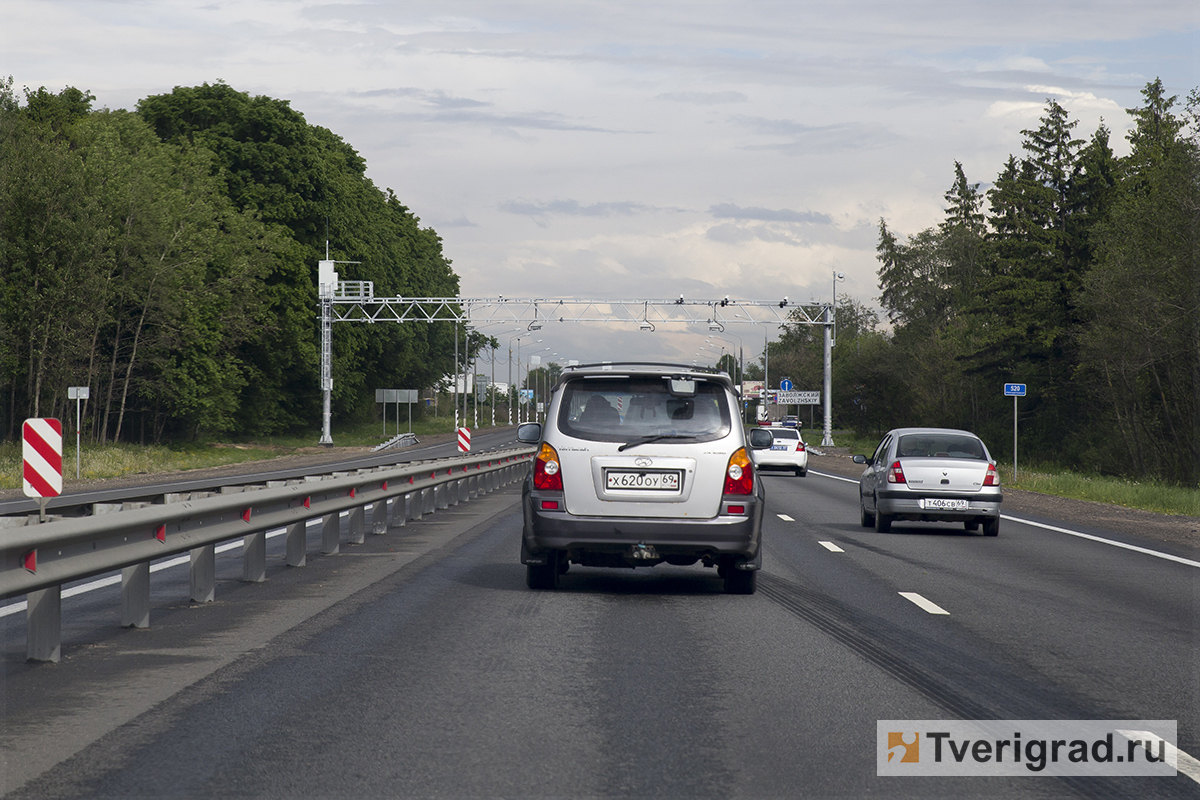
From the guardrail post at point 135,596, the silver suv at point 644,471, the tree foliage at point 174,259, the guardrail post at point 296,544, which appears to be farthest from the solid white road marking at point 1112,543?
the tree foliage at point 174,259

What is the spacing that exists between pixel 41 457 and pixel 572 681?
9.43 meters

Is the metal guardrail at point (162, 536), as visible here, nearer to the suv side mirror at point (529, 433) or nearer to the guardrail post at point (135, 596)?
the guardrail post at point (135, 596)

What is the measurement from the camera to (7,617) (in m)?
9.78

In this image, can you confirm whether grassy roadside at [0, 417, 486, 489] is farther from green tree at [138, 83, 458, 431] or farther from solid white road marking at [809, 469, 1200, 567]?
solid white road marking at [809, 469, 1200, 567]

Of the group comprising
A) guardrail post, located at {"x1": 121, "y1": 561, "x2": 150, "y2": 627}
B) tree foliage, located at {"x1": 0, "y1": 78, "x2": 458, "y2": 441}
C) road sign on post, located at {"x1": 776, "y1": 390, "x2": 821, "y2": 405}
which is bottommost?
guardrail post, located at {"x1": 121, "y1": 561, "x2": 150, "y2": 627}

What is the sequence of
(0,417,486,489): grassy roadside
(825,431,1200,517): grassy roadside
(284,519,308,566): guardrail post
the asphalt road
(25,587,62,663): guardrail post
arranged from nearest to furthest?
the asphalt road
(25,587,62,663): guardrail post
(284,519,308,566): guardrail post
(825,431,1200,517): grassy roadside
(0,417,486,489): grassy roadside

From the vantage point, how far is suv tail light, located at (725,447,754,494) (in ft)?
36.2

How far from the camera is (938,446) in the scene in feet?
66.5

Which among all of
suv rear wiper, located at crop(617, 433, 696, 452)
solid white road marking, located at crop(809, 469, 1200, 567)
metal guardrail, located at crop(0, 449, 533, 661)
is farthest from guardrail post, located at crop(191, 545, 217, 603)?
solid white road marking, located at crop(809, 469, 1200, 567)

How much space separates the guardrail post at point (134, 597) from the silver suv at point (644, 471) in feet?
9.79

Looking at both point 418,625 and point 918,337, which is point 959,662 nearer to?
point 418,625

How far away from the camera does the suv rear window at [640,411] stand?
11117 mm

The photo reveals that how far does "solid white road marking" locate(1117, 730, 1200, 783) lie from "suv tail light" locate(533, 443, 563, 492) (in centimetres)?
557

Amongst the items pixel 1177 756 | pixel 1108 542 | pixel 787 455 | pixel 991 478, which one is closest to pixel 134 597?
pixel 1177 756
